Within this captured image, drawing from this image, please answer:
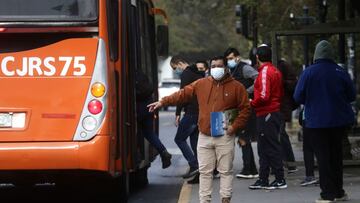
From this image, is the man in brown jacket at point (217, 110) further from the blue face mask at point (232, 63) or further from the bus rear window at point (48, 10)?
the blue face mask at point (232, 63)

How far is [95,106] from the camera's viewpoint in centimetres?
828

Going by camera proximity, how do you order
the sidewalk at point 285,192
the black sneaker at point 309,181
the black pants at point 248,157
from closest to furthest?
the sidewalk at point 285,192 → the black sneaker at point 309,181 → the black pants at point 248,157

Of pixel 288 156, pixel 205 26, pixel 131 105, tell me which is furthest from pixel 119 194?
pixel 205 26

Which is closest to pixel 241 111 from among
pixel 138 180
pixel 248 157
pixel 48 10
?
pixel 48 10

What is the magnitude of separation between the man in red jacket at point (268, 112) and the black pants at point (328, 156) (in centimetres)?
125

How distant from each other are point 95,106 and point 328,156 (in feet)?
9.11

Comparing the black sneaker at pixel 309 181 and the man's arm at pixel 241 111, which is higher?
the man's arm at pixel 241 111

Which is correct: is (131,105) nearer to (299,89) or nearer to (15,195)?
(299,89)

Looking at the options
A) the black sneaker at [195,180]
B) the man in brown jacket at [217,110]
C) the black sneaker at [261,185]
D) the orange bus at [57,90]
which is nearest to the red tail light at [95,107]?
the orange bus at [57,90]

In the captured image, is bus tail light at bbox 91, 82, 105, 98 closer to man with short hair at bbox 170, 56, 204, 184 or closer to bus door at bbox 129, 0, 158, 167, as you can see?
bus door at bbox 129, 0, 158, 167

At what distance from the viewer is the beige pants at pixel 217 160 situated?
28.4 feet

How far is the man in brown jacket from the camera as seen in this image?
28.4 feet

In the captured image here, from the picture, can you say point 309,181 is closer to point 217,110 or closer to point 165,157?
point 165,157

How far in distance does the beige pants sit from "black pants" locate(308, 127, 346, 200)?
110 cm
